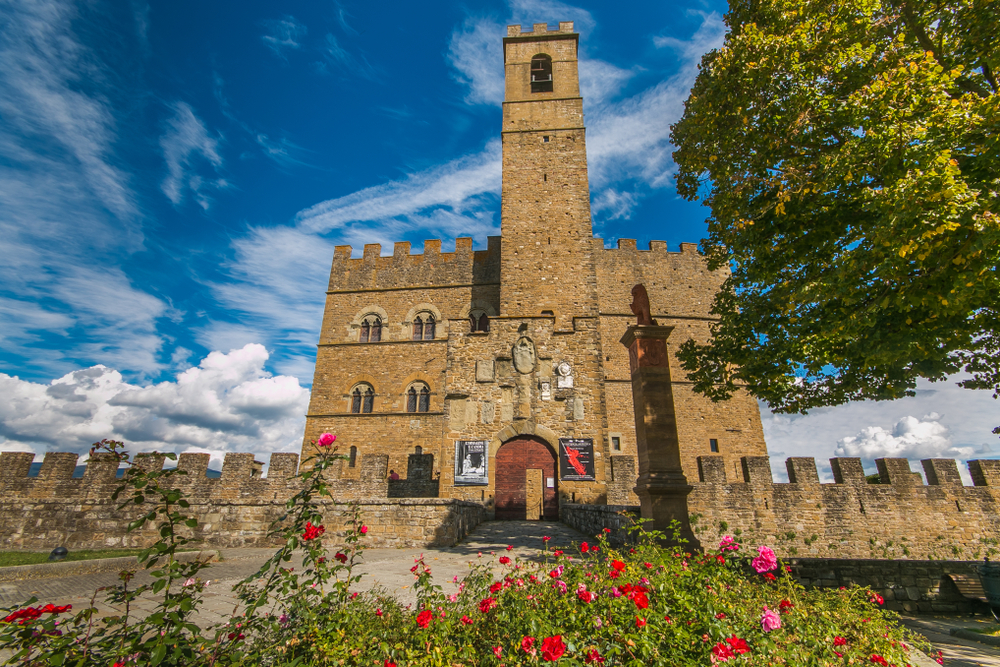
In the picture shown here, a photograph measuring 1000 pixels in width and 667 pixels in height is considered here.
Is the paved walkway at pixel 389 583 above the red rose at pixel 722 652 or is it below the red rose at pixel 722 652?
below

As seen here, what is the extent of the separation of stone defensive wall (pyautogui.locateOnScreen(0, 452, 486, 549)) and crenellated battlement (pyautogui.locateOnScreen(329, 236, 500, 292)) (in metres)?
12.1

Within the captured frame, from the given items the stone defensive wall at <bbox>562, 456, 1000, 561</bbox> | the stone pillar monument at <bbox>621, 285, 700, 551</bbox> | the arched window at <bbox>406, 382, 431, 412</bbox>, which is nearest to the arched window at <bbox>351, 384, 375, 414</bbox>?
the arched window at <bbox>406, 382, 431, 412</bbox>

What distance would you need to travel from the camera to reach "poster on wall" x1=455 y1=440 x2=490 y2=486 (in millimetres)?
13070

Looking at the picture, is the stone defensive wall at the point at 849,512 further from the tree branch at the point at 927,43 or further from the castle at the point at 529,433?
the tree branch at the point at 927,43

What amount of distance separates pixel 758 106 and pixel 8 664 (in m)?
10.1

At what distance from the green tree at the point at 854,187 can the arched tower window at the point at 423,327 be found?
14264mm

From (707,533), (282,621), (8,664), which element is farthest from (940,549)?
(8,664)

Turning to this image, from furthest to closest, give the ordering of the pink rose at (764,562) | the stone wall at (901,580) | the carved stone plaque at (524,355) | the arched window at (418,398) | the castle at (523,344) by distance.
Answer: the arched window at (418,398)
the carved stone plaque at (524,355)
the castle at (523,344)
the stone wall at (901,580)
the pink rose at (764,562)

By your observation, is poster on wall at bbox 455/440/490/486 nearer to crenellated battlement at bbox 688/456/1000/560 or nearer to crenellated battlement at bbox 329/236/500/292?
crenellated battlement at bbox 688/456/1000/560

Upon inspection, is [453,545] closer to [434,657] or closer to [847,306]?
[434,657]

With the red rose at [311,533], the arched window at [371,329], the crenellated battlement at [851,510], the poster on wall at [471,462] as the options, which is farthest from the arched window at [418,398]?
the red rose at [311,533]

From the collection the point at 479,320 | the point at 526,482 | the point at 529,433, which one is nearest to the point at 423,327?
the point at 479,320

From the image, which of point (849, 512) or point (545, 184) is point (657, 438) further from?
point (545, 184)

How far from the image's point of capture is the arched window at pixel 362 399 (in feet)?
66.0
